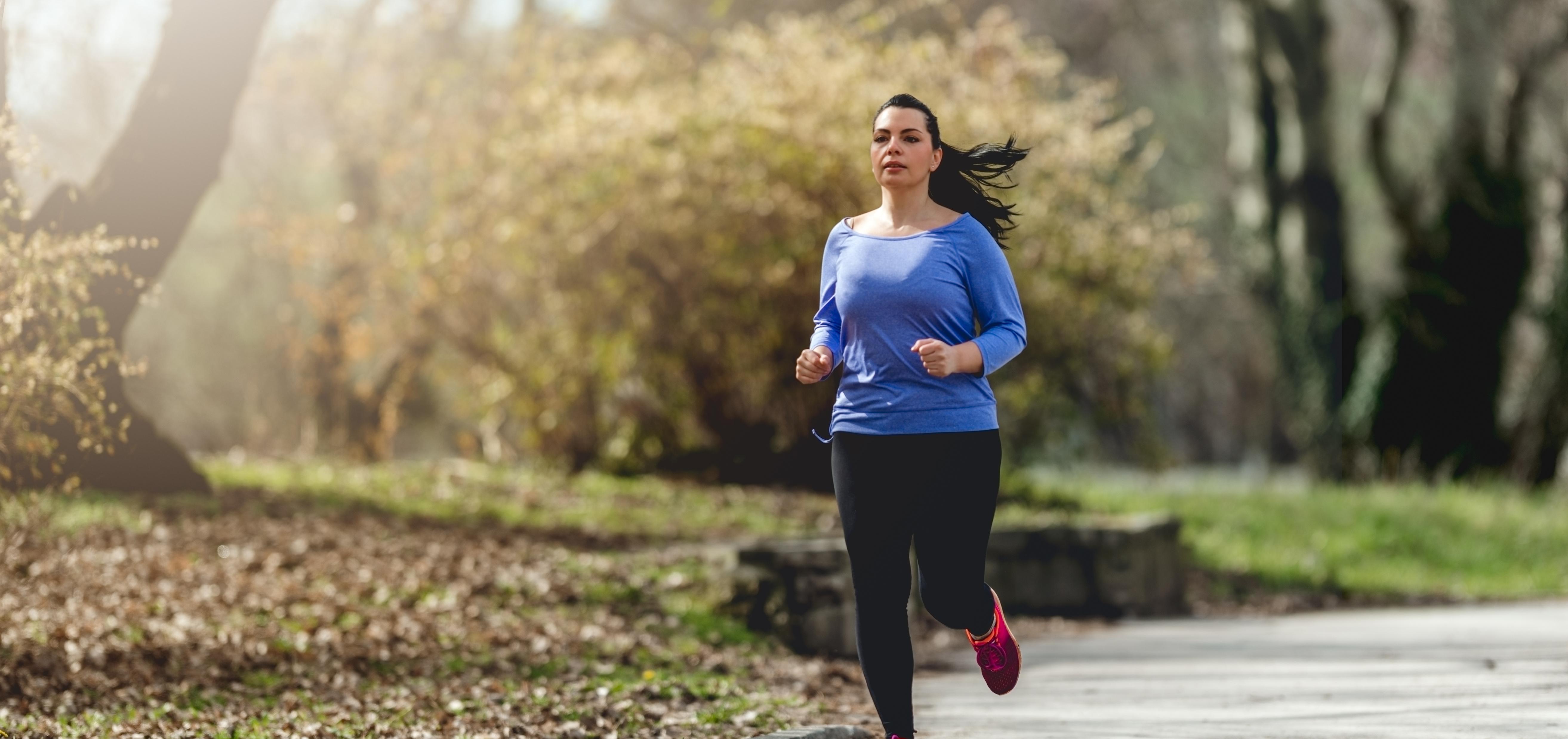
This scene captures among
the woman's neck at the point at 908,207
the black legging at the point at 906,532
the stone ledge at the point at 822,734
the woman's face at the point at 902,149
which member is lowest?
the stone ledge at the point at 822,734

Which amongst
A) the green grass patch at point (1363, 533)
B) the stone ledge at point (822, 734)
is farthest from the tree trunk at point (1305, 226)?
the stone ledge at point (822, 734)

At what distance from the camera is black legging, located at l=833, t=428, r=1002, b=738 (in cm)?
450

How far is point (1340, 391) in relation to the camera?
1945 centimetres

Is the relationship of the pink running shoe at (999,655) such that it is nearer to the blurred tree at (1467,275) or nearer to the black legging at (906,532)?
the black legging at (906,532)

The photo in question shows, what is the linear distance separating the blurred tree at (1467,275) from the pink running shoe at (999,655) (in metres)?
15.6

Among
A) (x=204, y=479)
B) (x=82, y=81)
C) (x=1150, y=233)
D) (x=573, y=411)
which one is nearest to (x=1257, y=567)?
(x=1150, y=233)

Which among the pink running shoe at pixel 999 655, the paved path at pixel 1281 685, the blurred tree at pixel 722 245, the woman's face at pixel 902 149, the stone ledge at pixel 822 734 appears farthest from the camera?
the blurred tree at pixel 722 245

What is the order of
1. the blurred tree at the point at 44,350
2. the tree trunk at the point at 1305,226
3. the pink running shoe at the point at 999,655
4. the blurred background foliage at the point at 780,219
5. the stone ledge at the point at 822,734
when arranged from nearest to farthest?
the pink running shoe at the point at 999,655
the stone ledge at the point at 822,734
the blurred tree at the point at 44,350
the blurred background foliage at the point at 780,219
the tree trunk at the point at 1305,226

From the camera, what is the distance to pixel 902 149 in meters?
4.56

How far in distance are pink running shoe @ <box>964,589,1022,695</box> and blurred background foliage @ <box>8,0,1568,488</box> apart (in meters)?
5.73

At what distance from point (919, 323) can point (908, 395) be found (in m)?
0.20

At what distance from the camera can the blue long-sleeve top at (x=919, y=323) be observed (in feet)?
14.6

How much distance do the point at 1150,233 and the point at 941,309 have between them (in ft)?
37.5

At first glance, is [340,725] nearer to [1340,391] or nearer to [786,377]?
[786,377]
